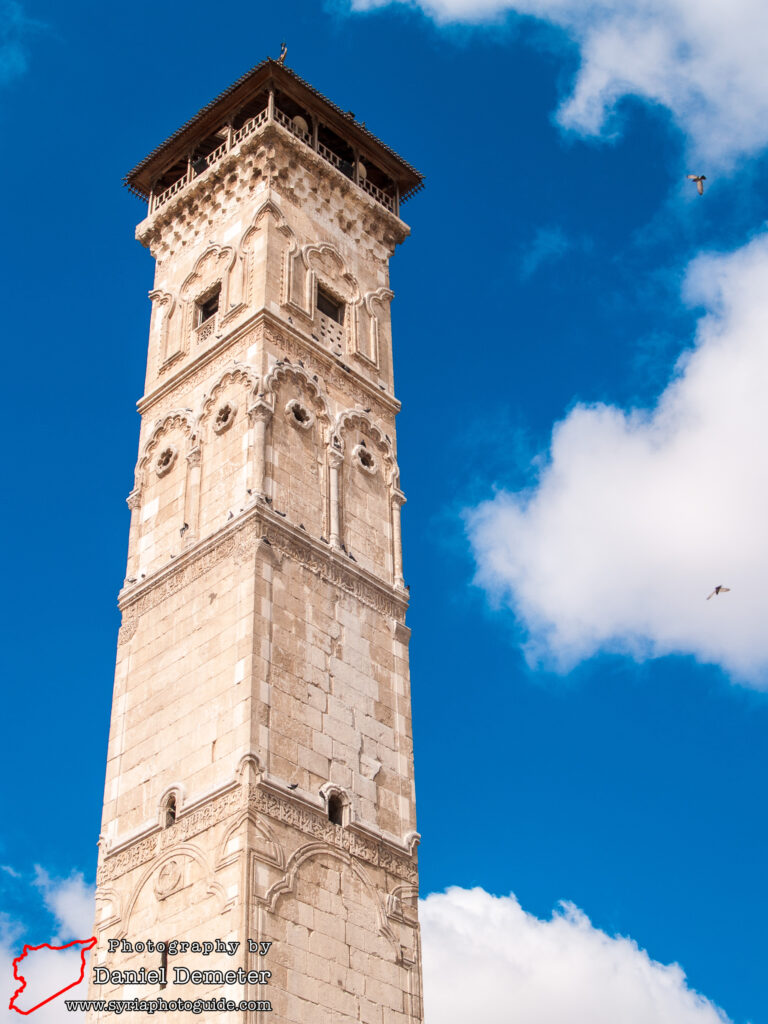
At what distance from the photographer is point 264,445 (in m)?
23.4

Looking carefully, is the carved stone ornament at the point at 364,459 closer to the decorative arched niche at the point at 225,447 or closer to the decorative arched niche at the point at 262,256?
the decorative arched niche at the point at 225,447

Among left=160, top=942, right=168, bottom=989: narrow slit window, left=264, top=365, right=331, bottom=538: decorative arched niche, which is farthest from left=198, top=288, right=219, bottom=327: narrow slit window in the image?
left=160, top=942, right=168, bottom=989: narrow slit window

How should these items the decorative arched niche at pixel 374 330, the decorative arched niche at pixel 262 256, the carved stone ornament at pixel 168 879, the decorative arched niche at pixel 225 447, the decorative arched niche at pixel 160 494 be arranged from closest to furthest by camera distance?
the carved stone ornament at pixel 168 879, the decorative arched niche at pixel 225 447, the decorative arched niche at pixel 160 494, the decorative arched niche at pixel 262 256, the decorative arched niche at pixel 374 330

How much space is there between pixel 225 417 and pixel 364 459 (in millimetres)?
2787

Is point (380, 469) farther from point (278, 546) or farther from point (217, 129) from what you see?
point (217, 129)

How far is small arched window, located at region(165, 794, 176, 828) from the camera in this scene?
68.1ft

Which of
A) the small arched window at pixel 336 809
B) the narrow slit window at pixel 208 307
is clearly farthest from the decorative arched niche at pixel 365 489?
the small arched window at pixel 336 809

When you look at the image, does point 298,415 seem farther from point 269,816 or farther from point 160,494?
point 269,816

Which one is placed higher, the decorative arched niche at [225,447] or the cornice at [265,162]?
the cornice at [265,162]

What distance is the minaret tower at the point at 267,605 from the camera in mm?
19516

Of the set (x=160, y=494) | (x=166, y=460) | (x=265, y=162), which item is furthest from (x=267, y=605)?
(x=265, y=162)

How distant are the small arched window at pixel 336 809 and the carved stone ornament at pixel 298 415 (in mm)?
6821

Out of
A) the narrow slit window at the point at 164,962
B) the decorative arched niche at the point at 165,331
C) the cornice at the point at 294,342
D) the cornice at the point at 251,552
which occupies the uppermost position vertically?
the decorative arched niche at the point at 165,331

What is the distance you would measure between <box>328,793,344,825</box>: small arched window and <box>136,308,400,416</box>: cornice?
844 cm
